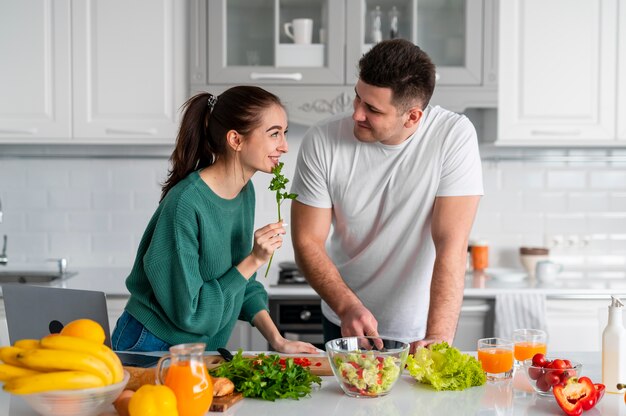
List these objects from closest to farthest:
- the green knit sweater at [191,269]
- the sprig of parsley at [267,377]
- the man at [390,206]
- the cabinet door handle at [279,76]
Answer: the sprig of parsley at [267,377], the green knit sweater at [191,269], the man at [390,206], the cabinet door handle at [279,76]

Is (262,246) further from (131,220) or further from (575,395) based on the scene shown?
(131,220)

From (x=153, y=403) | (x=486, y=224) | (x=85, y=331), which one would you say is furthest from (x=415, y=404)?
(x=486, y=224)

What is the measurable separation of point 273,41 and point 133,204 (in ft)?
3.58

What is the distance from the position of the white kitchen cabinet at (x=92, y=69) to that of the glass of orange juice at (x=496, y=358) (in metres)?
2.13

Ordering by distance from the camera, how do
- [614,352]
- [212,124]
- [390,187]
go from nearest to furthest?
1. [614,352]
2. [212,124]
3. [390,187]

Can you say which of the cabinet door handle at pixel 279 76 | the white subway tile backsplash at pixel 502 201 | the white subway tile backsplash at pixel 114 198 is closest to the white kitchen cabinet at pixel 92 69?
the cabinet door handle at pixel 279 76

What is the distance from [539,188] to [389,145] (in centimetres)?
177

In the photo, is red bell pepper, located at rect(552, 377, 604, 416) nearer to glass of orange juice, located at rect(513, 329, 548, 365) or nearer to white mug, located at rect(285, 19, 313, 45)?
glass of orange juice, located at rect(513, 329, 548, 365)

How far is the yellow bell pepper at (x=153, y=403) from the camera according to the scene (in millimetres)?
→ 1452

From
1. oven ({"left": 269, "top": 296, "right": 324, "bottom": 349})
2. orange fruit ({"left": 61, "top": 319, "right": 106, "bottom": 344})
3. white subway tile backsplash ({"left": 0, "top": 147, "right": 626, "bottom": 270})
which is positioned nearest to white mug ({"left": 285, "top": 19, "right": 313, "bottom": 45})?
white subway tile backsplash ({"left": 0, "top": 147, "right": 626, "bottom": 270})

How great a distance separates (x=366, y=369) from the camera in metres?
1.74

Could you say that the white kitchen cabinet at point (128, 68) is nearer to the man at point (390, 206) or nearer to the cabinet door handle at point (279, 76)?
the cabinet door handle at point (279, 76)

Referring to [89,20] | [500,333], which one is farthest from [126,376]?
[89,20]

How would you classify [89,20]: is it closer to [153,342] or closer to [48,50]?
[48,50]
